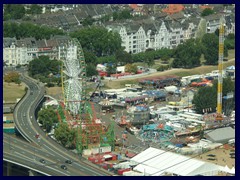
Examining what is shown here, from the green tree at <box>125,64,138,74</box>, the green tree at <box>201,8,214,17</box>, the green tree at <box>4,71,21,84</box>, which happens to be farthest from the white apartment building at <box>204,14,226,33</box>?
the green tree at <box>4,71,21,84</box>

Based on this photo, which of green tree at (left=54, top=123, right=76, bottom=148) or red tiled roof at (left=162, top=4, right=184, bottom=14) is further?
red tiled roof at (left=162, top=4, right=184, bottom=14)

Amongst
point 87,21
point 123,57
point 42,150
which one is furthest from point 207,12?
point 42,150

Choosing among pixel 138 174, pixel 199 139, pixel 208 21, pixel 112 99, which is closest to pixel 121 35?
pixel 208 21

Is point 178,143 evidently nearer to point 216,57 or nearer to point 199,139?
point 199,139

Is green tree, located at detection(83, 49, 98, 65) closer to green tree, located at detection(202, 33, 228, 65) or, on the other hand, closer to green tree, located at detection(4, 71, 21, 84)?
green tree, located at detection(4, 71, 21, 84)

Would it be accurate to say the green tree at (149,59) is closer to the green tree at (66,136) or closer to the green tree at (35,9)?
the green tree at (35,9)
